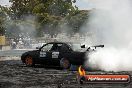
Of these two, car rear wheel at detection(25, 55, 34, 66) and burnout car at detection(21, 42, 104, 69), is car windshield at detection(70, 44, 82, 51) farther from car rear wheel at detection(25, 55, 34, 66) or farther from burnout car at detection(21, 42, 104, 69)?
car rear wheel at detection(25, 55, 34, 66)

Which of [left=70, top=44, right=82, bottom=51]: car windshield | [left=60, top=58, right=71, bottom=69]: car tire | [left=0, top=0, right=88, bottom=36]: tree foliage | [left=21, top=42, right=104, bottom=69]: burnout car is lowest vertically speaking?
[left=60, top=58, right=71, bottom=69]: car tire

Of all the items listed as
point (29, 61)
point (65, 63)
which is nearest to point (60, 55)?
point (65, 63)

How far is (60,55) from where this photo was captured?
16141mm

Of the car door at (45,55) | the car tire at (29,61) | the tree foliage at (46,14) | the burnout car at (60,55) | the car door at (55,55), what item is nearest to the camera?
the burnout car at (60,55)

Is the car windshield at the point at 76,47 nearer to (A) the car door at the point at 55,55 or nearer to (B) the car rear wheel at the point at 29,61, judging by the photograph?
(A) the car door at the point at 55,55

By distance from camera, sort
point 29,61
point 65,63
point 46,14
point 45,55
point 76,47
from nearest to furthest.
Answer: point 65,63 < point 76,47 < point 45,55 < point 29,61 < point 46,14

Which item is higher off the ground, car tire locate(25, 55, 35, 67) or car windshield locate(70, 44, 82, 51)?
car windshield locate(70, 44, 82, 51)

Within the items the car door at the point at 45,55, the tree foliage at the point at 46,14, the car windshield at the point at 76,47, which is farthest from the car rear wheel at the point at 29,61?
the tree foliage at the point at 46,14

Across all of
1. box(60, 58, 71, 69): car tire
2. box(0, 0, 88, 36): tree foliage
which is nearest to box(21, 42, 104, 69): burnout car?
box(60, 58, 71, 69): car tire

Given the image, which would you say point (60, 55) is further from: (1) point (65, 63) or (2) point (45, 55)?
(2) point (45, 55)

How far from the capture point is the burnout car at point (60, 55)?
15.6 meters

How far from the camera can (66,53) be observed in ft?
52.5

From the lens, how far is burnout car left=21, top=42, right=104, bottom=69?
15578mm

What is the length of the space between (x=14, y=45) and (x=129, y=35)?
29.6 metres
